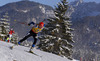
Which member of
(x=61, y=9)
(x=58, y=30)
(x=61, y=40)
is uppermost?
(x=61, y=9)

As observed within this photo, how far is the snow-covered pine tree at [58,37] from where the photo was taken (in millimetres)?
20297

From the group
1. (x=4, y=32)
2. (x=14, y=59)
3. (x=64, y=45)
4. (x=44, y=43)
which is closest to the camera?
(x=14, y=59)

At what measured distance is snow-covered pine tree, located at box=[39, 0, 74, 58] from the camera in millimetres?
20297

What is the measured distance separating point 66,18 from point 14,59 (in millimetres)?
16986

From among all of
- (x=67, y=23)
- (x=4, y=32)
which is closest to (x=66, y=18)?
(x=67, y=23)

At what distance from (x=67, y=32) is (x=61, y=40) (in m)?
1.41

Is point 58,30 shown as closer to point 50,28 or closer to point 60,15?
point 50,28

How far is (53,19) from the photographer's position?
22.2m

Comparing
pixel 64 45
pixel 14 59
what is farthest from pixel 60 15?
pixel 14 59

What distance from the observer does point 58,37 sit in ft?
68.5

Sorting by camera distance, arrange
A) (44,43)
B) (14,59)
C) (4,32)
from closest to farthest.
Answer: (14,59)
(44,43)
(4,32)

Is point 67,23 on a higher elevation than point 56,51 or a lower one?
higher

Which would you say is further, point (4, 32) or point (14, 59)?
point (4, 32)

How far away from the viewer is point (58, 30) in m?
20.6
